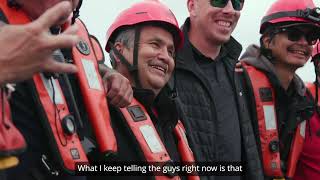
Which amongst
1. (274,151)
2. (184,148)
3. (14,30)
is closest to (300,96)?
(274,151)

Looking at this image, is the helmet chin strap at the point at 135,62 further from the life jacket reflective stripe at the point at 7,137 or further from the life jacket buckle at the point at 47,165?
the life jacket reflective stripe at the point at 7,137

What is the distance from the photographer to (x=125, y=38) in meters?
4.26

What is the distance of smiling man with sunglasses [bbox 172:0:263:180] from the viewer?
460 cm

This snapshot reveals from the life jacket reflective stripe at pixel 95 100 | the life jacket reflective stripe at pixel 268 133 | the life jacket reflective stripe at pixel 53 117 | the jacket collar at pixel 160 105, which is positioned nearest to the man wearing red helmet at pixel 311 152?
the life jacket reflective stripe at pixel 268 133

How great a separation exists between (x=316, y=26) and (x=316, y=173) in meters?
1.68

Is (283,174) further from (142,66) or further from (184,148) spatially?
(142,66)

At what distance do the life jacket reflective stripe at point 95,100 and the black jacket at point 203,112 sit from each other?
126 cm

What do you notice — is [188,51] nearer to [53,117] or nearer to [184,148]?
[184,148]

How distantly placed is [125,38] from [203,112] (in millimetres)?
977

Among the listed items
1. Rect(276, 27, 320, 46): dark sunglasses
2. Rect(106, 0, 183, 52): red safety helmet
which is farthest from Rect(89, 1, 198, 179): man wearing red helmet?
Rect(276, 27, 320, 46): dark sunglasses

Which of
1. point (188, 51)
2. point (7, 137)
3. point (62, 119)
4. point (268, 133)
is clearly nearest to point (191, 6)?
point (188, 51)

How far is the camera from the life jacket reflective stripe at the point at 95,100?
3.29m

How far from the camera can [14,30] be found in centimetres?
197

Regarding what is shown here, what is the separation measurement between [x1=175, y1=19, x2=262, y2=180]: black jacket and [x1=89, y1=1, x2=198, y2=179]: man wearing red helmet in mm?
201
